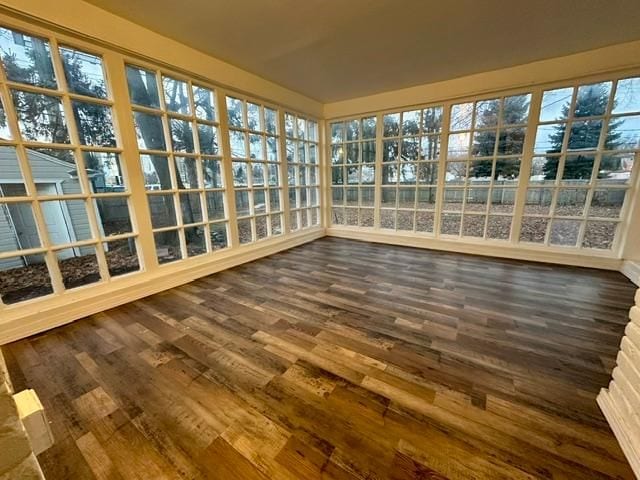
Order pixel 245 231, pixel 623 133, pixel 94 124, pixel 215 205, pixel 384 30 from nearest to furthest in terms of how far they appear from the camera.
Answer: pixel 94 124 < pixel 384 30 < pixel 623 133 < pixel 215 205 < pixel 245 231

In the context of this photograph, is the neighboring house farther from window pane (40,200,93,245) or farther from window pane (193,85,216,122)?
window pane (193,85,216,122)

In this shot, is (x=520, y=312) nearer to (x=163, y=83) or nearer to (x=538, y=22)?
(x=538, y=22)

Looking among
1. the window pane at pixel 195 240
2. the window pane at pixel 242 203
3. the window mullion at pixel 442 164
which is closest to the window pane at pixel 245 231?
the window pane at pixel 242 203

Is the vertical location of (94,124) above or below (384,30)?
below

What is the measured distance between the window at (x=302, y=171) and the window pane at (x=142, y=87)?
193 cm

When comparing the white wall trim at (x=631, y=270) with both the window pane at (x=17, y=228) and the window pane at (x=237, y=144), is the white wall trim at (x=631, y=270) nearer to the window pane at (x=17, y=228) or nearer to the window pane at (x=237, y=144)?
the window pane at (x=237, y=144)

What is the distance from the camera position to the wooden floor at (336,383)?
1.11 meters

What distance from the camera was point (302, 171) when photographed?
479 centimetres

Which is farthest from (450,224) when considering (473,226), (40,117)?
(40,117)

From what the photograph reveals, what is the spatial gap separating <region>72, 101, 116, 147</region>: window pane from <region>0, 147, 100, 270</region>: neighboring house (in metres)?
0.29

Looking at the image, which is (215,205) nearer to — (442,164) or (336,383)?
(336,383)

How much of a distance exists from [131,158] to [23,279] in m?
1.30

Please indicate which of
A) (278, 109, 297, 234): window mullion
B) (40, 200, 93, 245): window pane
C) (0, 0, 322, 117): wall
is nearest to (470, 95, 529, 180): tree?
(278, 109, 297, 234): window mullion

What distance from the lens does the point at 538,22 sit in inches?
94.2
